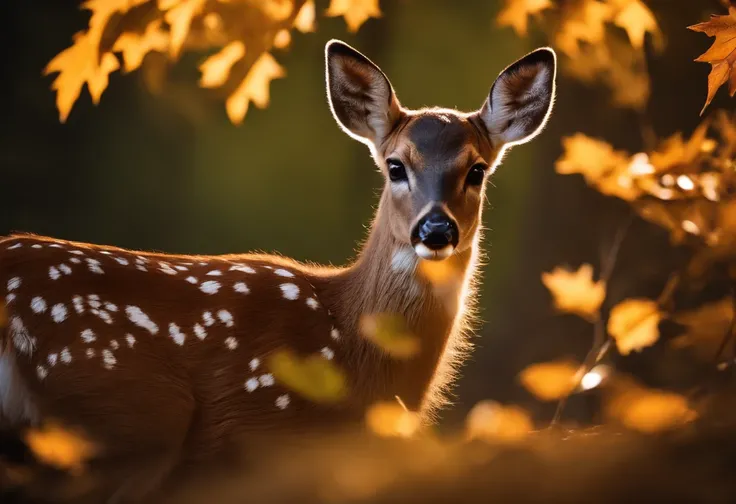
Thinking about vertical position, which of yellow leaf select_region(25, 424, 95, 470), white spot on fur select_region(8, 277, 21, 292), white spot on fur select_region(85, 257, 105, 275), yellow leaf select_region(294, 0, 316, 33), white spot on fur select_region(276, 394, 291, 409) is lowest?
yellow leaf select_region(25, 424, 95, 470)

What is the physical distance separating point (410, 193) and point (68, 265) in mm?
1103

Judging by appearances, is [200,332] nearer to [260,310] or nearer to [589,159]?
[260,310]

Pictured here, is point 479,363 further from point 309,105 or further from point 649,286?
point 309,105

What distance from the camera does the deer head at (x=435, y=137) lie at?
10.3 ft

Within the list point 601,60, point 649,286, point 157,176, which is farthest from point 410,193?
point 157,176

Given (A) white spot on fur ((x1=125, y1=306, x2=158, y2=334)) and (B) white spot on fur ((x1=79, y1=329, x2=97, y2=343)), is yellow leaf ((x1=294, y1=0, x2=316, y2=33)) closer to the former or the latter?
(A) white spot on fur ((x1=125, y1=306, x2=158, y2=334))

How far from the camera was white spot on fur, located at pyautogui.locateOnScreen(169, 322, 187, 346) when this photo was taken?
2977 millimetres

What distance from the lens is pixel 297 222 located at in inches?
323

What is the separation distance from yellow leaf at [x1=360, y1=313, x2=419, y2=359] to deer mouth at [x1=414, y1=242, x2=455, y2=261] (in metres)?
0.32

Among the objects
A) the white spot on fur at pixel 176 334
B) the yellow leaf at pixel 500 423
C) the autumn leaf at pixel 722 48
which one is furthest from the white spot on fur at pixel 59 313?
the autumn leaf at pixel 722 48

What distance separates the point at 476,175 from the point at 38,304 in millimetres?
1471

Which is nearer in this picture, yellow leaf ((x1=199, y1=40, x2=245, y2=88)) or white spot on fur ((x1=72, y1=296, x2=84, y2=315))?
white spot on fur ((x1=72, y1=296, x2=84, y2=315))

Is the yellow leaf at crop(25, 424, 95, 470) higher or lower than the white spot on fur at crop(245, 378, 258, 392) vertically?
lower

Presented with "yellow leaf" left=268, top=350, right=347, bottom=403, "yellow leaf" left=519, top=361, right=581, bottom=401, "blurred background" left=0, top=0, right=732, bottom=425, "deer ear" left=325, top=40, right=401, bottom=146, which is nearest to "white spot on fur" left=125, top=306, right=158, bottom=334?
"yellow leaf" left=268, top=350, right=347, bottom=403
